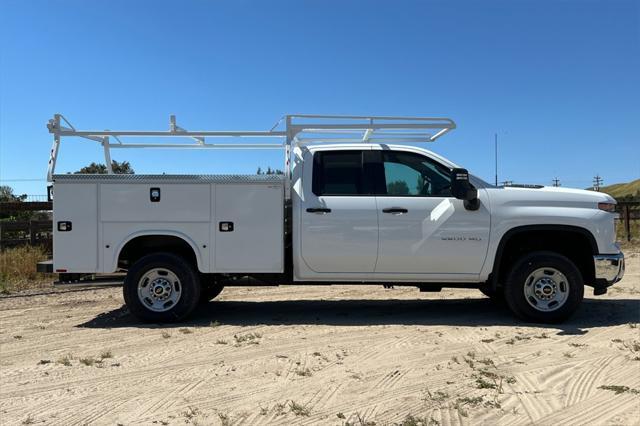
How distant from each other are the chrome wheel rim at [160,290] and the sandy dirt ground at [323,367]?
36 cm

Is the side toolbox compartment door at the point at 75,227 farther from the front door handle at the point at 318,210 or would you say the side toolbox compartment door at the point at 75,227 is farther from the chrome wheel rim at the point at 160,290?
the front door handle at the point at 318,210

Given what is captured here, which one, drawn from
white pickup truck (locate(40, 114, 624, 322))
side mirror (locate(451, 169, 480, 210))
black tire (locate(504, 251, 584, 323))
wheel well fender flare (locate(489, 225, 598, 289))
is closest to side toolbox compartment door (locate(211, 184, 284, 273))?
white pickup truck (locate(40, 114, 624, 322))

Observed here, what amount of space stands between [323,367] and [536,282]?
10.1 feet

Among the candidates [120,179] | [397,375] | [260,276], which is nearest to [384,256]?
[260,276]

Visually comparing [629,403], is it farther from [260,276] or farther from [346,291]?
[346,291]

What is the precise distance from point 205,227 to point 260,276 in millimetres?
928

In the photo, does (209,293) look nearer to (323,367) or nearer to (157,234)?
(157,234)

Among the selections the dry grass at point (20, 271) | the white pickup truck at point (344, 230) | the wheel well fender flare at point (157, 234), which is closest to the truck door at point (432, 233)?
the white pickup truck at point (344, 230)

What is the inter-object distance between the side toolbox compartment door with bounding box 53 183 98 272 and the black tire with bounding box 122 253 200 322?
0.52 m

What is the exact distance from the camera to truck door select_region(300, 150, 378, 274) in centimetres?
648

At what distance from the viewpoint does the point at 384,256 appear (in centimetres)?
649

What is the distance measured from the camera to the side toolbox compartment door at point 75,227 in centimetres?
656

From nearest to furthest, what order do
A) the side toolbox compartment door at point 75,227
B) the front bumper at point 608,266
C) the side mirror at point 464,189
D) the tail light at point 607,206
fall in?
the side mirror at point 464,189 → the front bumper at point 608,266 → the tail light at point 607,206 → the side toolbox compartment door at point 75,227

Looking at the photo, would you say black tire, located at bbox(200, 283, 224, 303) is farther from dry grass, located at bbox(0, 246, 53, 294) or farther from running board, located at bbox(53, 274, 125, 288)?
dry grass, located at bbox(0, 246, 53, 294)
